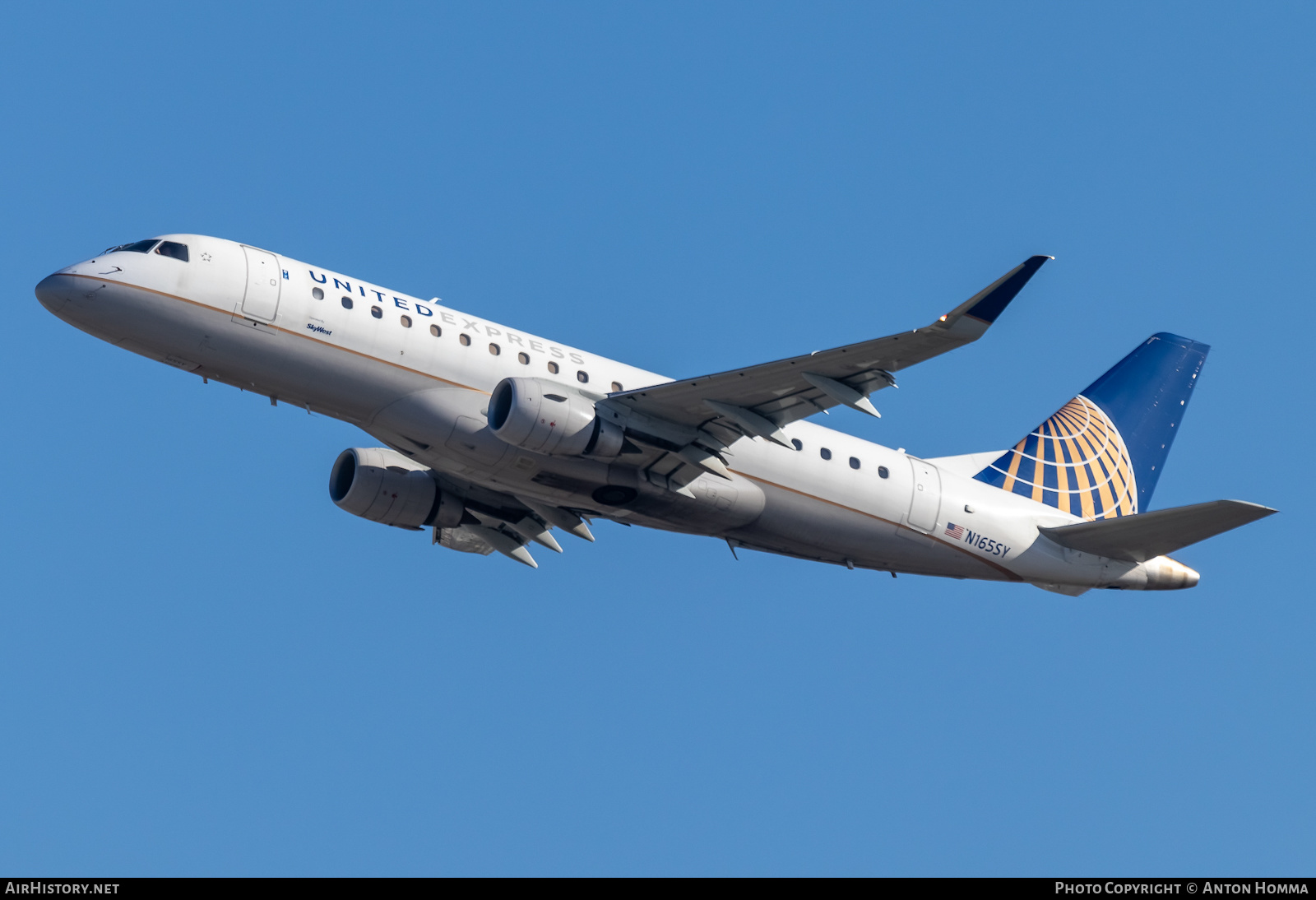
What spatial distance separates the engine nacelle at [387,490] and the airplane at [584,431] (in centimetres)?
5

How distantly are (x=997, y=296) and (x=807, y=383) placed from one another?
491cm

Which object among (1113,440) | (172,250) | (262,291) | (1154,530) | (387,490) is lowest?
(1154,530)

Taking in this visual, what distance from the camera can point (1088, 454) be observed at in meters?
40.6

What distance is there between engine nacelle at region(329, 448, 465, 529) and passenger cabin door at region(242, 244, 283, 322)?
649 cm

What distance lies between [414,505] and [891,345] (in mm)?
13828

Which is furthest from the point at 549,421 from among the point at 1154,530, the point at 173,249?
the point at 1154,530

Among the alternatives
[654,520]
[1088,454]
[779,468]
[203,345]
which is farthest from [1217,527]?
[203,345]

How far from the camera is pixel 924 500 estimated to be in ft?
116

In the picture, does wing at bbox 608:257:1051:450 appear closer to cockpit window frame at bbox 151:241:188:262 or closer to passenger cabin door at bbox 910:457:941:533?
passenger cabin door at bbox 910:457:941:533

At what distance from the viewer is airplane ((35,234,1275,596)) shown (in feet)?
98.5

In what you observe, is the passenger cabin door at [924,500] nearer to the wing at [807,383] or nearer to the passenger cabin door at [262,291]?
the wing at [807,383]

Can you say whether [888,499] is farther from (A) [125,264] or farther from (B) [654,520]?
(A) [125,264]

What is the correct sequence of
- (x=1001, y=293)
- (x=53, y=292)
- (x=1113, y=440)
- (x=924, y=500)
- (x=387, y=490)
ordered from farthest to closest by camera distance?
1. (x=1113, y=440)
2. (x=387, y=490)
3. (x=924, y=500)
4. (x=53, y=292)
5. (x=1001, y=293)

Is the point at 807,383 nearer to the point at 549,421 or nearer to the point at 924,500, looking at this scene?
the point at 549,421
